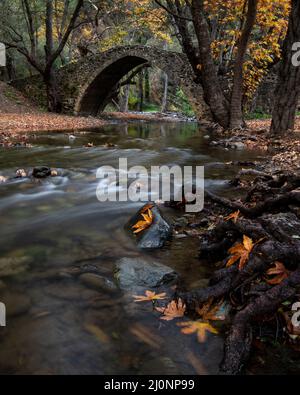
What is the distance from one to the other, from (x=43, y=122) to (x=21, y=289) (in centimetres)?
1548

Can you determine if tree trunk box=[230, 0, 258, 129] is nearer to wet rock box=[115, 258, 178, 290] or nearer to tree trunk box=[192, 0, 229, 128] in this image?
tree trunk box=[192, 0, 229, 128]

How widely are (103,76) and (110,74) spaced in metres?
0.53

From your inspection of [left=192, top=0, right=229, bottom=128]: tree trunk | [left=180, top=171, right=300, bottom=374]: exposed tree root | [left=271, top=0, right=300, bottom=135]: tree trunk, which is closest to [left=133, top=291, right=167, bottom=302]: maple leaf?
[left=180, top=171, right=300, bottom=374]: exposed tree root

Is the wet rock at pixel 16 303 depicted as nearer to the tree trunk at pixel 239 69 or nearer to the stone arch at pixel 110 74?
the tree trunk at pixel 239 69

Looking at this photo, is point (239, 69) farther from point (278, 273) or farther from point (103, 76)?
point (103, 76)

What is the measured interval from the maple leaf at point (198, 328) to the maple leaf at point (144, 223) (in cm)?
154

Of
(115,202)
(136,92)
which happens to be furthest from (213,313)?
(136,92)

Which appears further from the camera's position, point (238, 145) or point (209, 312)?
point (238, 145)

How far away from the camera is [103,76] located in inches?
933

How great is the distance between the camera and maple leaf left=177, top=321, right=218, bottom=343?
2338 mm

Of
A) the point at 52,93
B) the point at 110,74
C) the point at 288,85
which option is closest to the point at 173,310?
the point at 288,85
